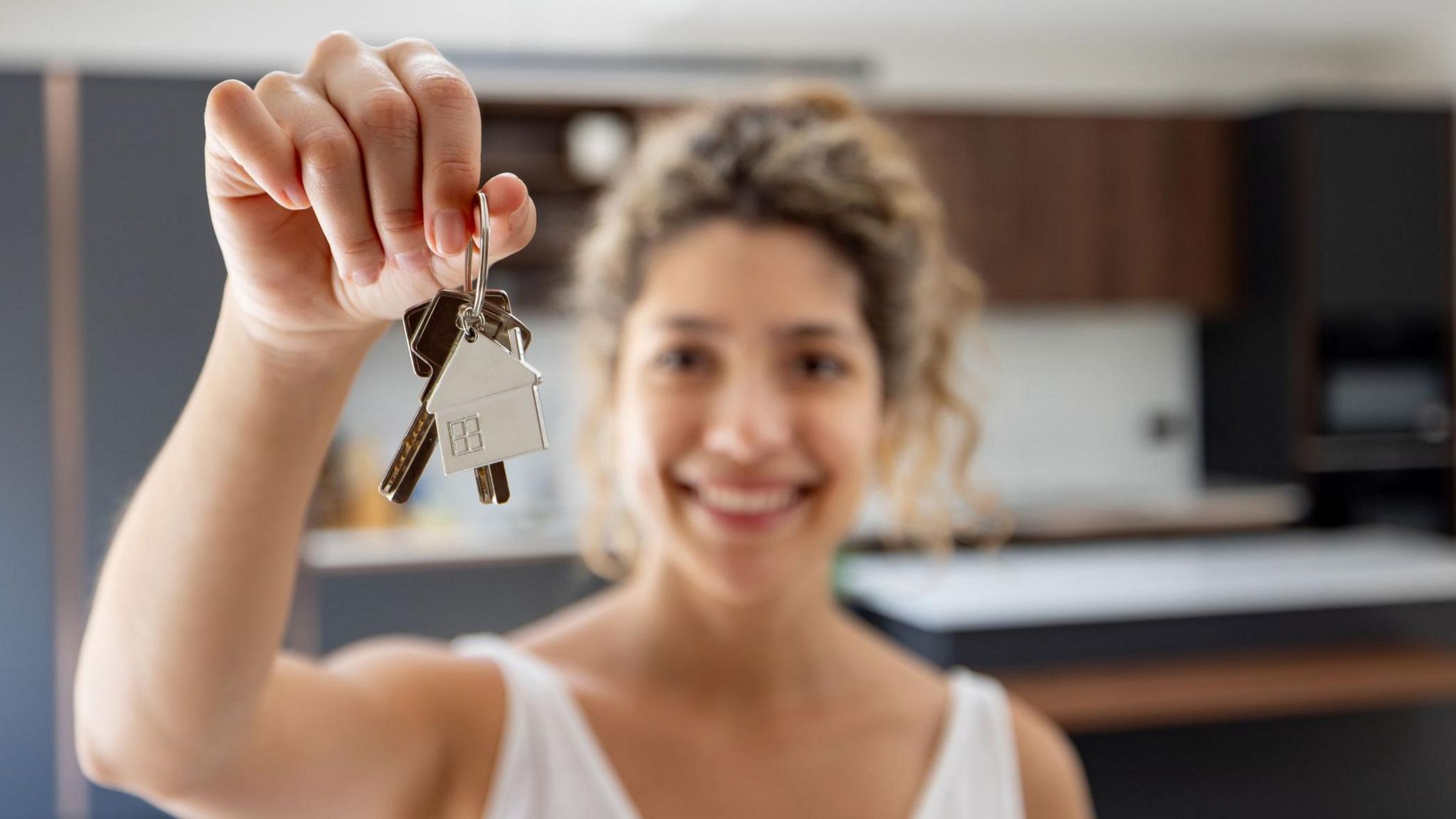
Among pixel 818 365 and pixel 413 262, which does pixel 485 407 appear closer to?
pixel 413 262

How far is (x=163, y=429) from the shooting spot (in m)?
2.87

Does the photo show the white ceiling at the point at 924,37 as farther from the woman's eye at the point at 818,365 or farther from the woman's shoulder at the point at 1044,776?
the woman's shoulder at the point at 1044,776

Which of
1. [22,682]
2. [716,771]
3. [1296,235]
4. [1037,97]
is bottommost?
[22,682]

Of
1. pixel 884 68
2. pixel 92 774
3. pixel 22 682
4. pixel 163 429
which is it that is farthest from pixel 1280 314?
pixel 92 774

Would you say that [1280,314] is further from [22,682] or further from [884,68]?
[22,682]

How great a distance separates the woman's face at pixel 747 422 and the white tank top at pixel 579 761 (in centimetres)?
16

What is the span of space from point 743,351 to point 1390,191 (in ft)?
13.8

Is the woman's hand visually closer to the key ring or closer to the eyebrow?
the key ring

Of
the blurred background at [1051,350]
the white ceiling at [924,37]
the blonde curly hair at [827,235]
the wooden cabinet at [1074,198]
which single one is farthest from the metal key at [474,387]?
the wooden cabinet at [1074,198]

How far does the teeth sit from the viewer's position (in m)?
1.04

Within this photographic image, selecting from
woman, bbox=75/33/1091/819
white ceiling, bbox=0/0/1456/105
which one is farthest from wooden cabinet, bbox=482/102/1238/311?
woman, bbox=75/33/1091/819

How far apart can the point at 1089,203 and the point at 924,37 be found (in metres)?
0.87

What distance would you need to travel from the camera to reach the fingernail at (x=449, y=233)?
406 millimetres

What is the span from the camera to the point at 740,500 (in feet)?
3.41
